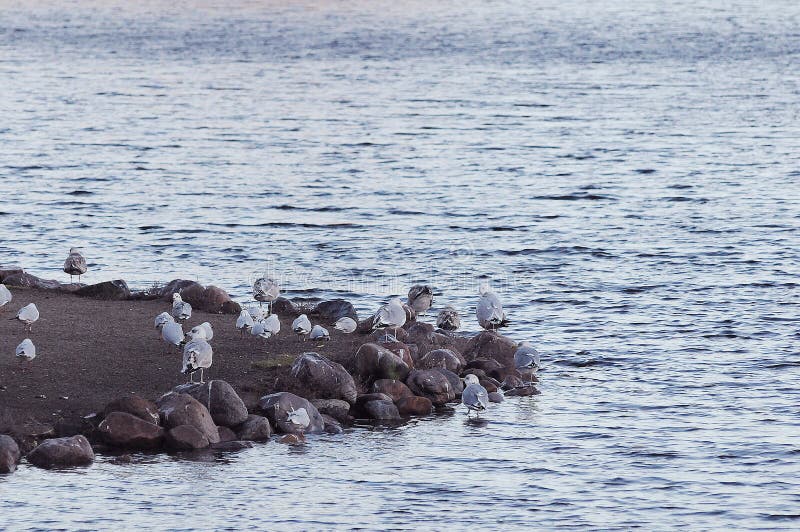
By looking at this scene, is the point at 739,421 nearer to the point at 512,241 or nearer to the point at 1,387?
the point at 1,387

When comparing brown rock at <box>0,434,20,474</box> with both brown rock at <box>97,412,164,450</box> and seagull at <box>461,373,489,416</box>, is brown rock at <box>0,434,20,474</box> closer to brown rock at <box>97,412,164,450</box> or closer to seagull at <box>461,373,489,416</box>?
brown rock at <box>97,412,164,450</box>

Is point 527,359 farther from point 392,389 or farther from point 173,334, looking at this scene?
point 173,334

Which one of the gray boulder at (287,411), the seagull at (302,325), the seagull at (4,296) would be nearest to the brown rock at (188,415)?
the gray boulder at (287,411)

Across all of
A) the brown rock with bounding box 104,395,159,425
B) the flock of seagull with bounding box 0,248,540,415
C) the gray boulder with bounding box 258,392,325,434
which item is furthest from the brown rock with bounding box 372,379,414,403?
the brown rock with bounding box 104,395,159,425

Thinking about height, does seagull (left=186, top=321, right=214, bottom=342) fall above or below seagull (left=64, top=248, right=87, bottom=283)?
below

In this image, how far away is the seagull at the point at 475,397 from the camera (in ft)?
76.2

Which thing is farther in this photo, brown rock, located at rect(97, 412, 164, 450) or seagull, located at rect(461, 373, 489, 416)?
seagull, located at rect(461, 373, 489, 416)

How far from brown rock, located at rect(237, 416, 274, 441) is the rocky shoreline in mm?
21

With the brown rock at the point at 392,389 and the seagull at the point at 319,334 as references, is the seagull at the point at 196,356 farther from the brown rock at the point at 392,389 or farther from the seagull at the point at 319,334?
the seagull at the point at 319,334

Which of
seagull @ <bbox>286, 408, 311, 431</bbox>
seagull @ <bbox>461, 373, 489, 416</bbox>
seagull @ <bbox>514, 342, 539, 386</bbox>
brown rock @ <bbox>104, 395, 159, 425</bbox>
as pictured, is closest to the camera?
brown rock @ <bbox>104, 395, 159, 425</bbox>

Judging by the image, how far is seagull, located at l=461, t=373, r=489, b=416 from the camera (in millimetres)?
23219

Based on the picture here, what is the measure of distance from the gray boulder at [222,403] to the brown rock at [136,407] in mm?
791

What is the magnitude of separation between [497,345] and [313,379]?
4.31m

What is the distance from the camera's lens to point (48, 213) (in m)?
43.6
